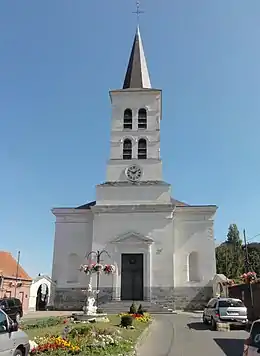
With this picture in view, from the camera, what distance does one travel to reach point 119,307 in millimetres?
31375

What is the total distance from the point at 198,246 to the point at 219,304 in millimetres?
16552

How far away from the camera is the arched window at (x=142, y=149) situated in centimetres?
3929

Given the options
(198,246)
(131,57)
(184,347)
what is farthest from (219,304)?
(131,57)

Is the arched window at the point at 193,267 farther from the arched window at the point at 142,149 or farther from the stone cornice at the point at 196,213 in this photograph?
the arched window at the point at 142,149

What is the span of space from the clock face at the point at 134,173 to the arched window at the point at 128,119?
490cm

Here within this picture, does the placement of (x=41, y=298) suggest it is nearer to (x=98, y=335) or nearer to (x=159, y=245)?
(x=159, y=245)

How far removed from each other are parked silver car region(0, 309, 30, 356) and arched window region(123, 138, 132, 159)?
3103 centimetres

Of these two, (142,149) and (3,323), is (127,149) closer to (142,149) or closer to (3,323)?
(142,149)

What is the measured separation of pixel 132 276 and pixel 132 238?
11.5 feet

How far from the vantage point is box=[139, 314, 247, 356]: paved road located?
11820 mm

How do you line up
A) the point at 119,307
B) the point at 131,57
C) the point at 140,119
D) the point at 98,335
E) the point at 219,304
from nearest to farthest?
the point at 98,335 → the point at 219,304 → the point at 119,307 → the point at 140,119 → the point at 131,57

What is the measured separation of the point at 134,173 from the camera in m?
38.2

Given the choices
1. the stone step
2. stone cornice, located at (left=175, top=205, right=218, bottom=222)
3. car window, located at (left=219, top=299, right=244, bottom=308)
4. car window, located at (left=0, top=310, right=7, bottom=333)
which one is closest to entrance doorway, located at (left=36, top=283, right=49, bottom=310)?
the stone step

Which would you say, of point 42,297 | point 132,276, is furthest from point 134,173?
point 42,297
